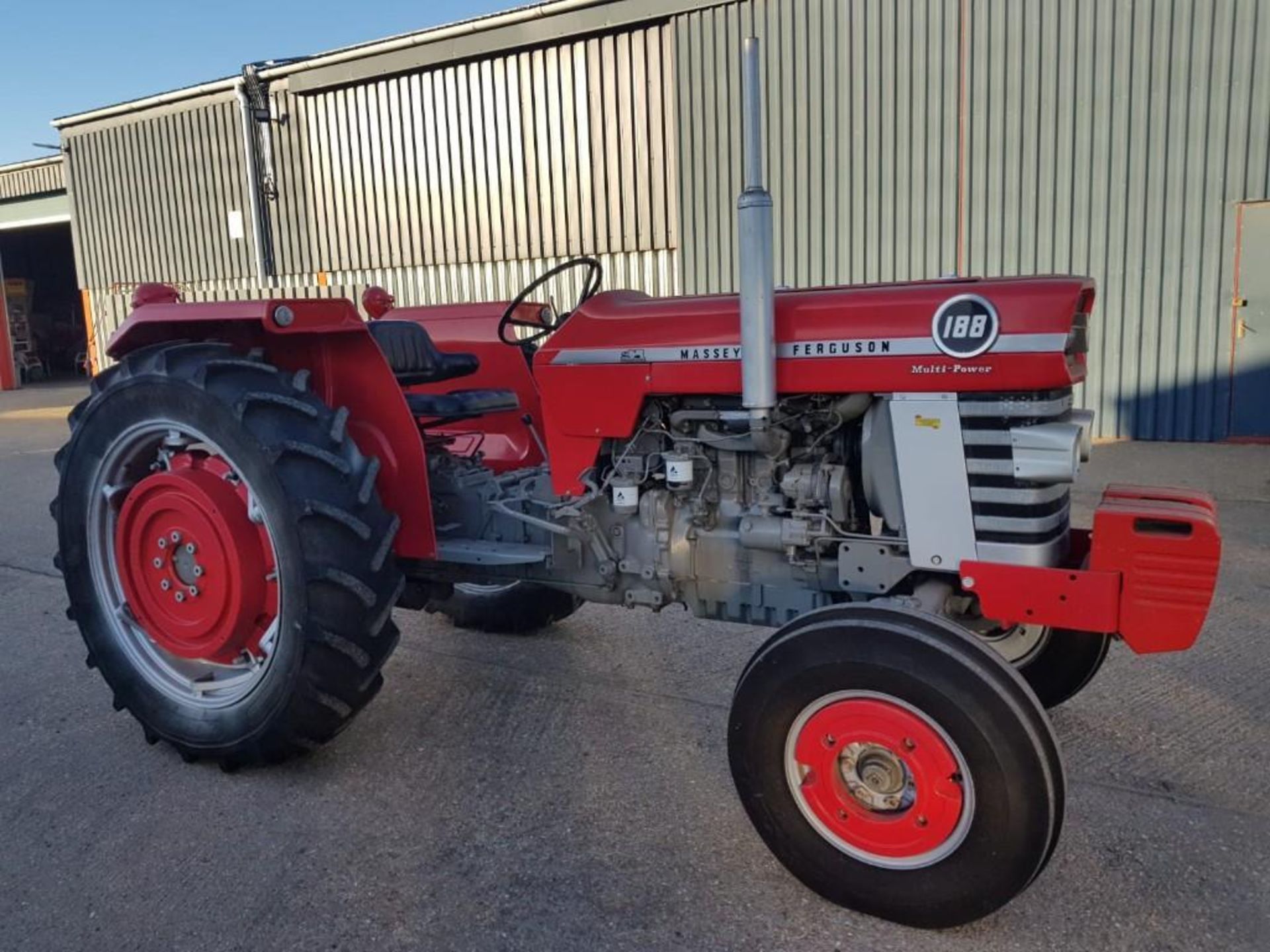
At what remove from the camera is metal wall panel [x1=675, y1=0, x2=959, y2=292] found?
26.6 ft

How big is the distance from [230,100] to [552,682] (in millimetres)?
11295

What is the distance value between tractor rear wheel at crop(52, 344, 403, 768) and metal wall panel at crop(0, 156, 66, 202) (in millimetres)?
15017

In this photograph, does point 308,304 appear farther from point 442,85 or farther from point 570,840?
point 442,85

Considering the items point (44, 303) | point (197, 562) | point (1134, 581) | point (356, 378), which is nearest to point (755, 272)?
point (1134, 581)

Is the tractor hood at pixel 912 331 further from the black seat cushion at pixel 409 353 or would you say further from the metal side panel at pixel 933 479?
the black seat cushion at pixel 409 353

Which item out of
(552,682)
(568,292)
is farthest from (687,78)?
(552,682)

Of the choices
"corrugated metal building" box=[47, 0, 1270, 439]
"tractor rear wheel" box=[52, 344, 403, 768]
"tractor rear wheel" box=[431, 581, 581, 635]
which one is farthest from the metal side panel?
"corrugated metal building" box=[47, 0, 1270, 439]

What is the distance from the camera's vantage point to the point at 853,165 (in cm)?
847

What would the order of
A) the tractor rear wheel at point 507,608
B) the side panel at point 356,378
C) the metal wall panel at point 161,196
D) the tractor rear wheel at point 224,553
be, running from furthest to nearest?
the metal wall panel at point 161,196 → the tractor rear wheel at point 507,608 → the side panel at point 356,378 → the tractor rear wheel at point 224,553

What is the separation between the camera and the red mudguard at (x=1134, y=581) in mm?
2027

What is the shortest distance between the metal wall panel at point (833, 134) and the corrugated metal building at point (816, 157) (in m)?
0.02

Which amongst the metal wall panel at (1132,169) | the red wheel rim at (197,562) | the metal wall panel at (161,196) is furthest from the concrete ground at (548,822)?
the metal wall panel at (161,196)

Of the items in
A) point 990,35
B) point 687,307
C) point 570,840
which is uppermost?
point 990,35

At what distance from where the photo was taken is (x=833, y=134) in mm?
8516
